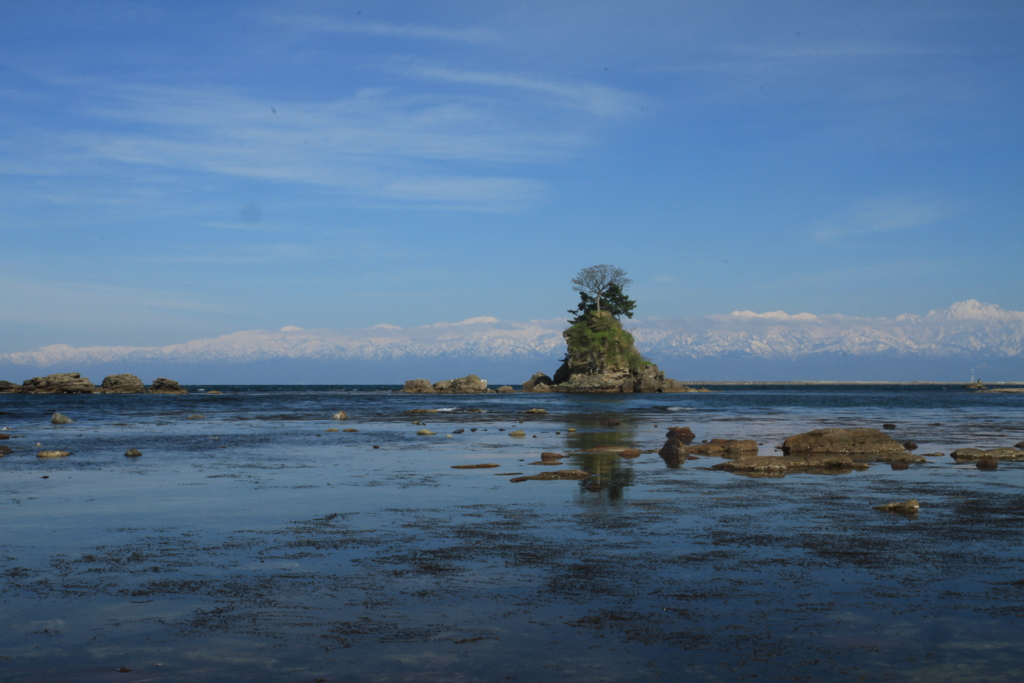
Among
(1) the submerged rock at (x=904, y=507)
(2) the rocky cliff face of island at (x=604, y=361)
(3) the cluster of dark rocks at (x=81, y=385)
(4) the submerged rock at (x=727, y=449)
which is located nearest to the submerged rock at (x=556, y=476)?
(4) the submerged rock at (x=727, y=449)

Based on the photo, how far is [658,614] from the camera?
29.9 ft

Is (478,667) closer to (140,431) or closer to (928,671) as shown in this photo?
(928,671)

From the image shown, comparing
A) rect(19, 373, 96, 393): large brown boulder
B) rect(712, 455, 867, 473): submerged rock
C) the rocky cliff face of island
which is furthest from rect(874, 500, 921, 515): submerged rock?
rect(19, 373, 96, 393): large brown boulder

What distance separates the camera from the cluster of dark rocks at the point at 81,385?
132000 mm

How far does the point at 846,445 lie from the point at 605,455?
916 cm

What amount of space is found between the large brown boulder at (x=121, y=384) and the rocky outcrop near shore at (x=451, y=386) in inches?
1990

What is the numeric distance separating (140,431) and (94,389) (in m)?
108

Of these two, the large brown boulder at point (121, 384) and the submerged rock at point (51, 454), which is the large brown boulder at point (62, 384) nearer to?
the large brown boulder at point (121, 384)

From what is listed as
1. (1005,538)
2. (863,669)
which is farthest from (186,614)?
(1005,538)

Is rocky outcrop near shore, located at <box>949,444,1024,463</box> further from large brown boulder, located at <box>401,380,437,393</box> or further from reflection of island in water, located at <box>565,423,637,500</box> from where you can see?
large brown boulder, located at <box>401,380,437,393</box>

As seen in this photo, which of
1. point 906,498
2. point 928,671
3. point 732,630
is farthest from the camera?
point 906,498

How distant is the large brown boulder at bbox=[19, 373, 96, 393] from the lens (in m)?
132

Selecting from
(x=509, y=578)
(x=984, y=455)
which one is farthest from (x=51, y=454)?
(x=984, y=455)

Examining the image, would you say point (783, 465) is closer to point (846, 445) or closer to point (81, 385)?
point (846, 445)
